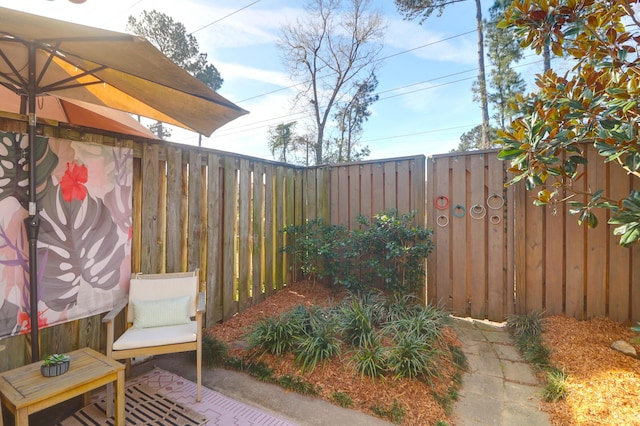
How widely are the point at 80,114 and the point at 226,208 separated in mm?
1599

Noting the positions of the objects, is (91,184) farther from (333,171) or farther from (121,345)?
(333,171)

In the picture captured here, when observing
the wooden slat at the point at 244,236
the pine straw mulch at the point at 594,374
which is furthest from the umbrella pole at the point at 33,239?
the pine straw mulch at the point at 594,374

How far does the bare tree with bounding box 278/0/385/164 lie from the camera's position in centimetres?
908

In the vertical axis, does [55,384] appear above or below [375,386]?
above

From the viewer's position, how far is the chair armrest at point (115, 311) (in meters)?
2.00

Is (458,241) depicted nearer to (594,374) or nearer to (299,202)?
(594,374)

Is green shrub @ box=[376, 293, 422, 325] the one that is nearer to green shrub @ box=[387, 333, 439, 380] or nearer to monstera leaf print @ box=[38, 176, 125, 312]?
green shrub @ box=[387, 333, 439, 380]

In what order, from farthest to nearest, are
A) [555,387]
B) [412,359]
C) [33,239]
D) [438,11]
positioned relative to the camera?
[438,11] → [412,359] → [555,387] → [33,239]

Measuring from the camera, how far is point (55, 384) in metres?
1.54

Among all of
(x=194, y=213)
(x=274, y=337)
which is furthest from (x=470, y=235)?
(x=194, y=213)

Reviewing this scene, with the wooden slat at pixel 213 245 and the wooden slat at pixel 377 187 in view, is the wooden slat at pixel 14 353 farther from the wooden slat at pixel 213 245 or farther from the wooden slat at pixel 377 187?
the wooden slat at pixel 377 187

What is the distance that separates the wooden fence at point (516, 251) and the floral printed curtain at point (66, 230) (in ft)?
11.1

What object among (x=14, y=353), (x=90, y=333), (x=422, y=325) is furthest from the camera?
(x=422, y=325)

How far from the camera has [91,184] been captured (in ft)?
7.48
